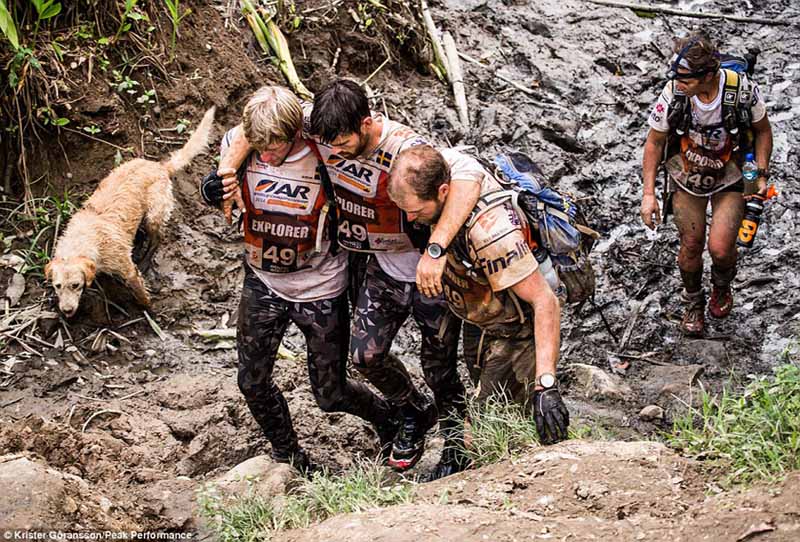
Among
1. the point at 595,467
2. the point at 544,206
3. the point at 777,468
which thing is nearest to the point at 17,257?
the point at 544,206

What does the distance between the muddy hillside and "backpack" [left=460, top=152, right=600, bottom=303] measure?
1.64ft

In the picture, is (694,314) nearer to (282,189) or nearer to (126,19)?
(282,189)

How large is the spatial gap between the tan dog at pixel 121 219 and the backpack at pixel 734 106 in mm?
3959

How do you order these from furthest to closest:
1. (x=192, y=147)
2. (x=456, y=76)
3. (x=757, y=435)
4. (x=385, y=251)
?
(x=456, y=76)
(x=192, y=147)
(x=385, y=251)
(x=757, y=435)

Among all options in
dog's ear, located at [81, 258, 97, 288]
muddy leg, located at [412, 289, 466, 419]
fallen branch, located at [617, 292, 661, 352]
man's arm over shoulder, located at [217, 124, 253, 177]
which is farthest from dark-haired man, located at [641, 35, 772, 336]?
dog's ear, located at [81, 258, 97, 288]

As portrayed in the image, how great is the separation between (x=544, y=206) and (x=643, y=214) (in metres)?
2.33

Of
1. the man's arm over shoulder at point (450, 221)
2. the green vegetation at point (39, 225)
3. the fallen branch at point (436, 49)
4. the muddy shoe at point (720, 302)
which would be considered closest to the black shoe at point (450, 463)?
the man's arm over shoulder at point (450, 221)

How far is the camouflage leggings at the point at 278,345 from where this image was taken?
4965mm

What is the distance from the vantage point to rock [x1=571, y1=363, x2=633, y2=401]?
21.6 feet

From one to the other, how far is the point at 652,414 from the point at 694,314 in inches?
47.6

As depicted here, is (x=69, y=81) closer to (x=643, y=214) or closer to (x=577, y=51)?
(x=643, y=214)

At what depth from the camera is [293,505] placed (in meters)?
4.38

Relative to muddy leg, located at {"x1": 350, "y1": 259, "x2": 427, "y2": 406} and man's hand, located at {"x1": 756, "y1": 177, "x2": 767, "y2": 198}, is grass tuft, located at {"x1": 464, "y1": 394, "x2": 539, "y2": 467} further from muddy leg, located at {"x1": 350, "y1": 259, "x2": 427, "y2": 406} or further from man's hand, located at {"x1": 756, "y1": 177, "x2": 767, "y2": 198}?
man's hand, located at {"x1": 756, "y1": 177, "x2": 767, "y2": 198}

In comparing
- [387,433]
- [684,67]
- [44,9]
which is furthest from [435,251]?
[44,9]
